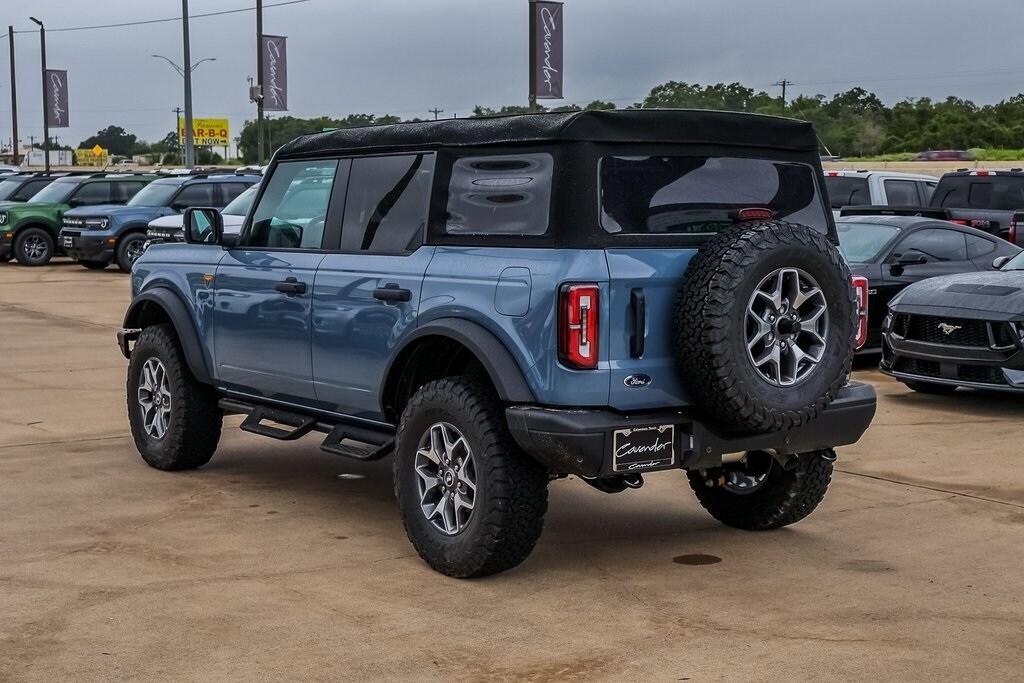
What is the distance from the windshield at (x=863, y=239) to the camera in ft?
44.0

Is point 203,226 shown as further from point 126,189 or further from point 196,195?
point 126,189

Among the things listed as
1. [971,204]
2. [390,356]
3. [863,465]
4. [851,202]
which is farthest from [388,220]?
[971,204]

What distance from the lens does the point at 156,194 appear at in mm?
27047

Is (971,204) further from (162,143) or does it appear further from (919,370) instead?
(162,143)

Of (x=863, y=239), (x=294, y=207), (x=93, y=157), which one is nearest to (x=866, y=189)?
(x=863, y=239)

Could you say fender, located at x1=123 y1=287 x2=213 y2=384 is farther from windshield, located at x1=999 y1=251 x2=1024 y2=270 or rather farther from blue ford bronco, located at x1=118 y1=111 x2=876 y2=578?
windshield, located at x1=999 y1=251 x2=1024 y2=270

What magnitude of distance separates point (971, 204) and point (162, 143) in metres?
132

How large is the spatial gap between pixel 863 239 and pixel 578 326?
343 inches

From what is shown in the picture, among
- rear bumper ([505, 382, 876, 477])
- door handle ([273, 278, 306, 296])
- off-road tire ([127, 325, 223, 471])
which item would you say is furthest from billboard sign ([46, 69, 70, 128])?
rear bumper ([505, 382, 876, 477])

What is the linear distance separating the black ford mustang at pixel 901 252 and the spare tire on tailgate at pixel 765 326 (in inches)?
283

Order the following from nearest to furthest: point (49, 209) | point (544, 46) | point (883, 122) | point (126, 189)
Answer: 1. point (544, 46)
2. point (49, 209)
3. point (126, 189)
4. point (883, 122)

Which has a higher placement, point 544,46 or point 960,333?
point 544,46

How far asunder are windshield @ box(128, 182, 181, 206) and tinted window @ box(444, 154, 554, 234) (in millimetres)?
21197

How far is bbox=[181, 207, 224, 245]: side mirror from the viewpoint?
26.8ft
